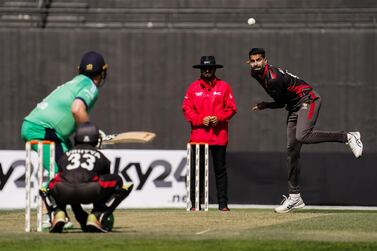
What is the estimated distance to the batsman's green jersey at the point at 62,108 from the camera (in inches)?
427

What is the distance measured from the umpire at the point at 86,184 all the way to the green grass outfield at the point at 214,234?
0.19 metres

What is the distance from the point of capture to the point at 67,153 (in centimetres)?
1035

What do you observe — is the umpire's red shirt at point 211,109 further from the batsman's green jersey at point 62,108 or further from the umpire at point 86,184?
the umpire at point 86,184

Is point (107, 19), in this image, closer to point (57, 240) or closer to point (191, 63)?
point (191, 63)

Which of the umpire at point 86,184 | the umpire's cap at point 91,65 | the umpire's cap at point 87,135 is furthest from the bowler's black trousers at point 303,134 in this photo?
the umpire's cap at point 87,135

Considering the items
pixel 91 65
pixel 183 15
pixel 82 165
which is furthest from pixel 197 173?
pixel 183 15

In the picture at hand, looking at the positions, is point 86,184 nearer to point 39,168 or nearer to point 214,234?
point 39,168

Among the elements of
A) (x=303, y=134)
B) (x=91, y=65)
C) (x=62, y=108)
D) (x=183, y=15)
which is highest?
(x=183, y=15)

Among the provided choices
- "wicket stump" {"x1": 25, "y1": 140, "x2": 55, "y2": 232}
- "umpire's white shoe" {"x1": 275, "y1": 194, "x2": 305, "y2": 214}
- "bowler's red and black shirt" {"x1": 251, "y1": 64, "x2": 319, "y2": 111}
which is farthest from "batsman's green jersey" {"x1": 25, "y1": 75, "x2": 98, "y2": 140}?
"umpire's white shoe" {"x1": 275, "y1": 194, "x2": 305, "y2": 214}

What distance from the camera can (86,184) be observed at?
401 inches

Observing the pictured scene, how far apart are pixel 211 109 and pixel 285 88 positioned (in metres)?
1.42

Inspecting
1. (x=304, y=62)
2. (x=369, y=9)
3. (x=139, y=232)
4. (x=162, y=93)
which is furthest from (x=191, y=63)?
(x=139, y=232)

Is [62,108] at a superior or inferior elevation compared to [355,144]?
superior

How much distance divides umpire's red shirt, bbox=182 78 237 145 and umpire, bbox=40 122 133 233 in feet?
14.9
